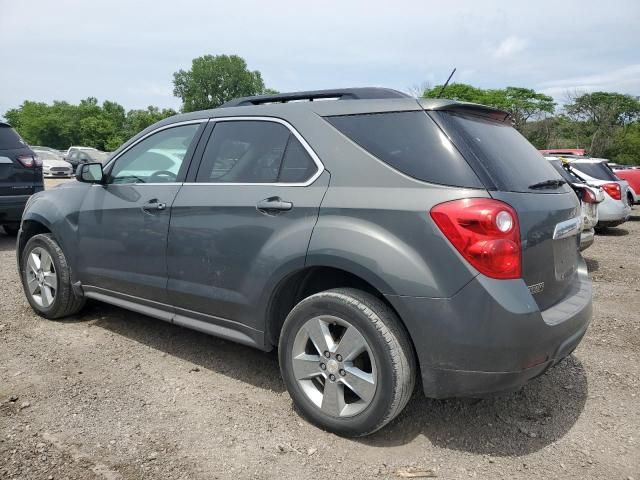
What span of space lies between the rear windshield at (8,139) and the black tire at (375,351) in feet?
21.4

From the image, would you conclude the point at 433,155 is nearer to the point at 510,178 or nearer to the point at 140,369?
the point at 510,178

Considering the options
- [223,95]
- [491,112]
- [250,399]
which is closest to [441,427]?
[250,399]

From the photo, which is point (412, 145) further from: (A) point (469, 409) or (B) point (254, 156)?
(A) point (469, 409)

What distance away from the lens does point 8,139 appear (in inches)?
290

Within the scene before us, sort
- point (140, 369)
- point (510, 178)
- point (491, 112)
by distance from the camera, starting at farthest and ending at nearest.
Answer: point (140, 369)
point (491, 112)
point (510, 178)

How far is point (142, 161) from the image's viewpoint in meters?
3.80

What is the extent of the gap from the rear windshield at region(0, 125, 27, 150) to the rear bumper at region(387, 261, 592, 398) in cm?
701

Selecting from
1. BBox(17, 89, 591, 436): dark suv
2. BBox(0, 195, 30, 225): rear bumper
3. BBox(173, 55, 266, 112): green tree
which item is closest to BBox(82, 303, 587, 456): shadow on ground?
BBox(17, 89, 591, 436): dark suv

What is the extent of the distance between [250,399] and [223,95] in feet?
275

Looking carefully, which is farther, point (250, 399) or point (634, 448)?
point (250, 399)

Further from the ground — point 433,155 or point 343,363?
point 433,155

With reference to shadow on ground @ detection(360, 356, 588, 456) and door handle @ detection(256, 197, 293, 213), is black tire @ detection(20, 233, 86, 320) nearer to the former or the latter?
door handle @ detection(256, 197, 293, 213)

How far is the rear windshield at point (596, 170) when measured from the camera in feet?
31.8

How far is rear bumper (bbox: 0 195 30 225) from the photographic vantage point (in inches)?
280
